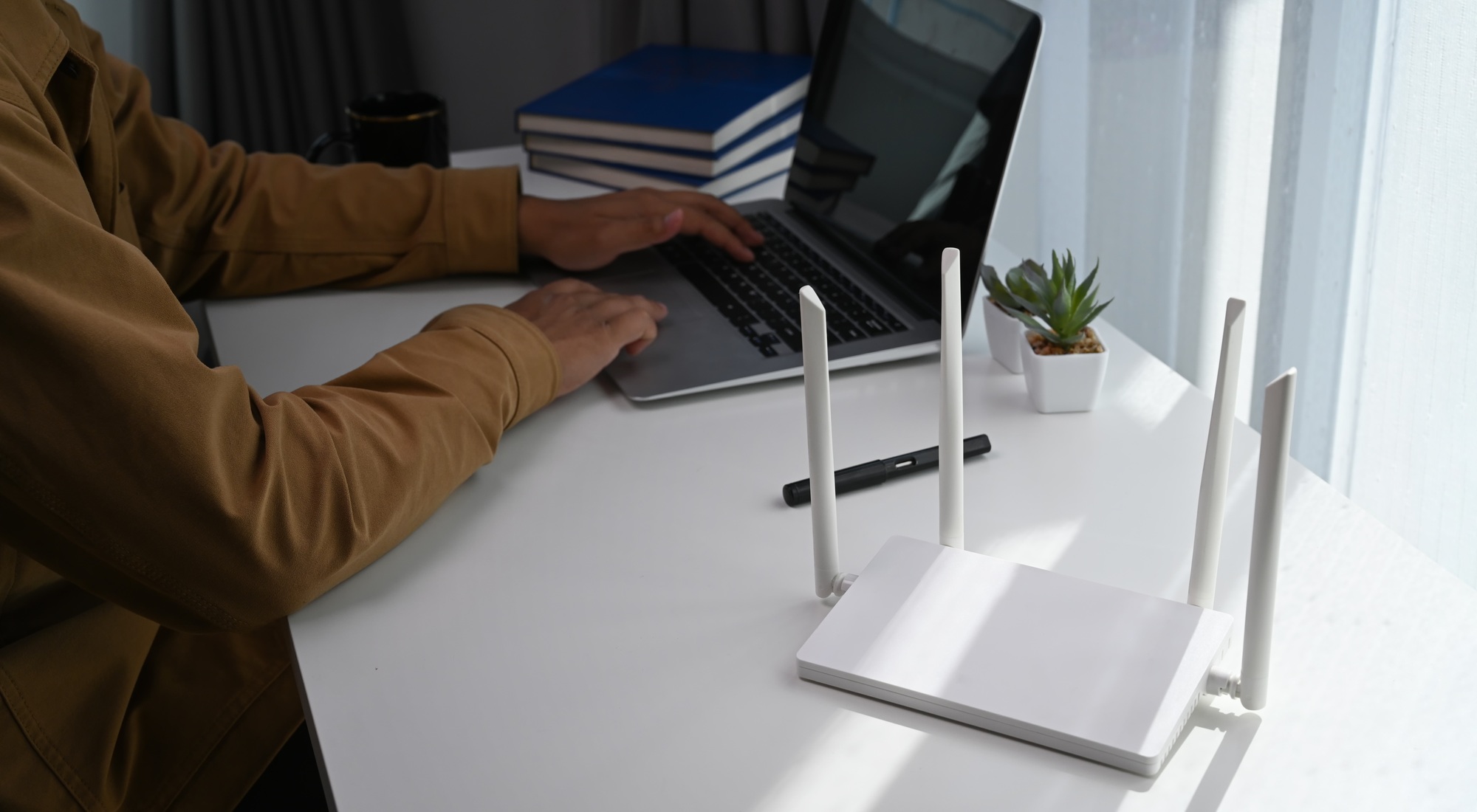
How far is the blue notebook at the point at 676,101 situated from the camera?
122 cm

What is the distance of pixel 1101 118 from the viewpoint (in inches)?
47.6

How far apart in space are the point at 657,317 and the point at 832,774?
47cm

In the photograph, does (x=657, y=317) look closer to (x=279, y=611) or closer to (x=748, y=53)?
(x=279, y=611)

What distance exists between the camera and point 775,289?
95cm

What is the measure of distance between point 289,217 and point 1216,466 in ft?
2.76

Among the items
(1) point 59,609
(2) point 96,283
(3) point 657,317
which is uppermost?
(2) point 96,283

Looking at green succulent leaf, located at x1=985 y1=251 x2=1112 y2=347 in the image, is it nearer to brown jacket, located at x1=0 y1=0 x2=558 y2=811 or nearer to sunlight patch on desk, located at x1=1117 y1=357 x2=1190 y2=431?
sunlight patch on desk, located at x1=1117 y1=357 x2=1190 y2=431

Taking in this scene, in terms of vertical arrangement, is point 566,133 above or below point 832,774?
above

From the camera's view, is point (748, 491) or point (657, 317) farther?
point (657, 317)

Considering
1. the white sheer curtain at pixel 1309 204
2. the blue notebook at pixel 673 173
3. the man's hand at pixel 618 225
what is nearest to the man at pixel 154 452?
the man's hand at pixel 618 225

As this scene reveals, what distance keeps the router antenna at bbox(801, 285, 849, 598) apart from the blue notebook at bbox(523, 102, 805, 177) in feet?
2.35

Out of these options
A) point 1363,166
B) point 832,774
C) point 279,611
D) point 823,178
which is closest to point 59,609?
point 279,611

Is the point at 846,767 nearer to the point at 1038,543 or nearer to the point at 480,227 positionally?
the point at 1038,543

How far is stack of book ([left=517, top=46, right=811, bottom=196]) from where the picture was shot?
4.00 feet
